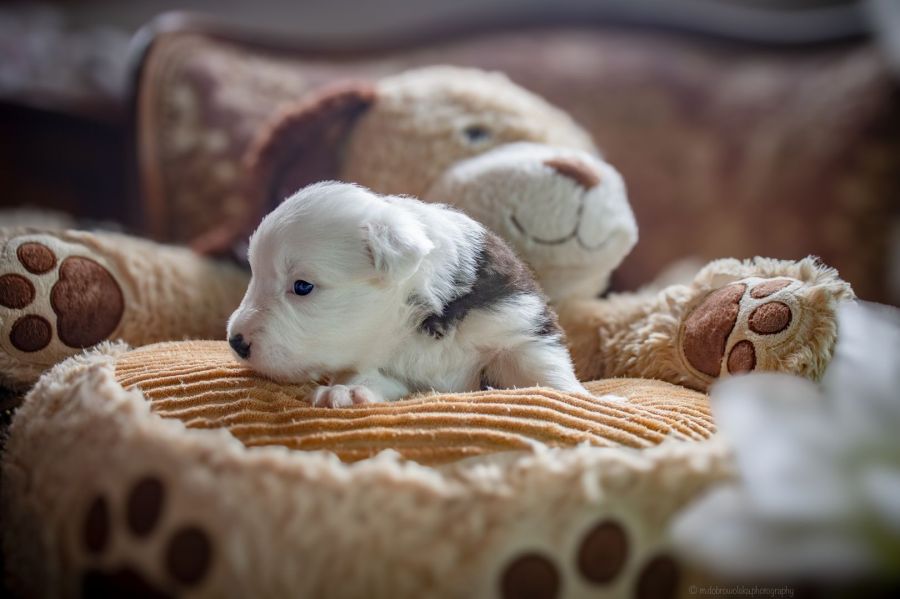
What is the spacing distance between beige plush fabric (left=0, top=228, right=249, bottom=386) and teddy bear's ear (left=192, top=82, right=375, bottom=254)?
169 millimetres

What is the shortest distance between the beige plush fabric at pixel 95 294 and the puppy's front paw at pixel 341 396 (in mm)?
661

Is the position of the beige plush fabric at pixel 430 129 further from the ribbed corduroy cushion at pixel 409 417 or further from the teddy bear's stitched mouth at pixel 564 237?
the ribbed corduroy cushion at pixel 409 417

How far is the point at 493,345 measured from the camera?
4.65 ft

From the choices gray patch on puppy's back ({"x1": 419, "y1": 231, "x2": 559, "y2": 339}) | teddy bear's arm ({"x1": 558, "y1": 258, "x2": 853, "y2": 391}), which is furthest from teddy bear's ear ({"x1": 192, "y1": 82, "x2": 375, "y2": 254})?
teddy bear's arm ({"x1": 558, "y1": 258, "x2": 853, "y2": 391})

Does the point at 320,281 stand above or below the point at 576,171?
below

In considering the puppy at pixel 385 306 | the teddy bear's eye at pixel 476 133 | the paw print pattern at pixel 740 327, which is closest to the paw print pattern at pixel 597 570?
Answer: the puppy at pixel 385 306

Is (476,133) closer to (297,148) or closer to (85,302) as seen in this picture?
(297,148)

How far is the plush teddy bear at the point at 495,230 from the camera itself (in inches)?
59.0

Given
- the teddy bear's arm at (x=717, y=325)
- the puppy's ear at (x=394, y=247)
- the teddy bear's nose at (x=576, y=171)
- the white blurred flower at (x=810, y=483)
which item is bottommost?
the white blurred flower at (x=810, y=483)

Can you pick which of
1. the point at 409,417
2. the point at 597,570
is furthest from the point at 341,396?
the point at 597,570

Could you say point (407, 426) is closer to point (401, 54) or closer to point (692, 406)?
point (692, 406)

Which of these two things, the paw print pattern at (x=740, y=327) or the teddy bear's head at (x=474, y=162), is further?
the teddy bear's head at (x=474, y=162)

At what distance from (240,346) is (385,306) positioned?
0.26 meters

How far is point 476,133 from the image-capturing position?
1.95 metres
